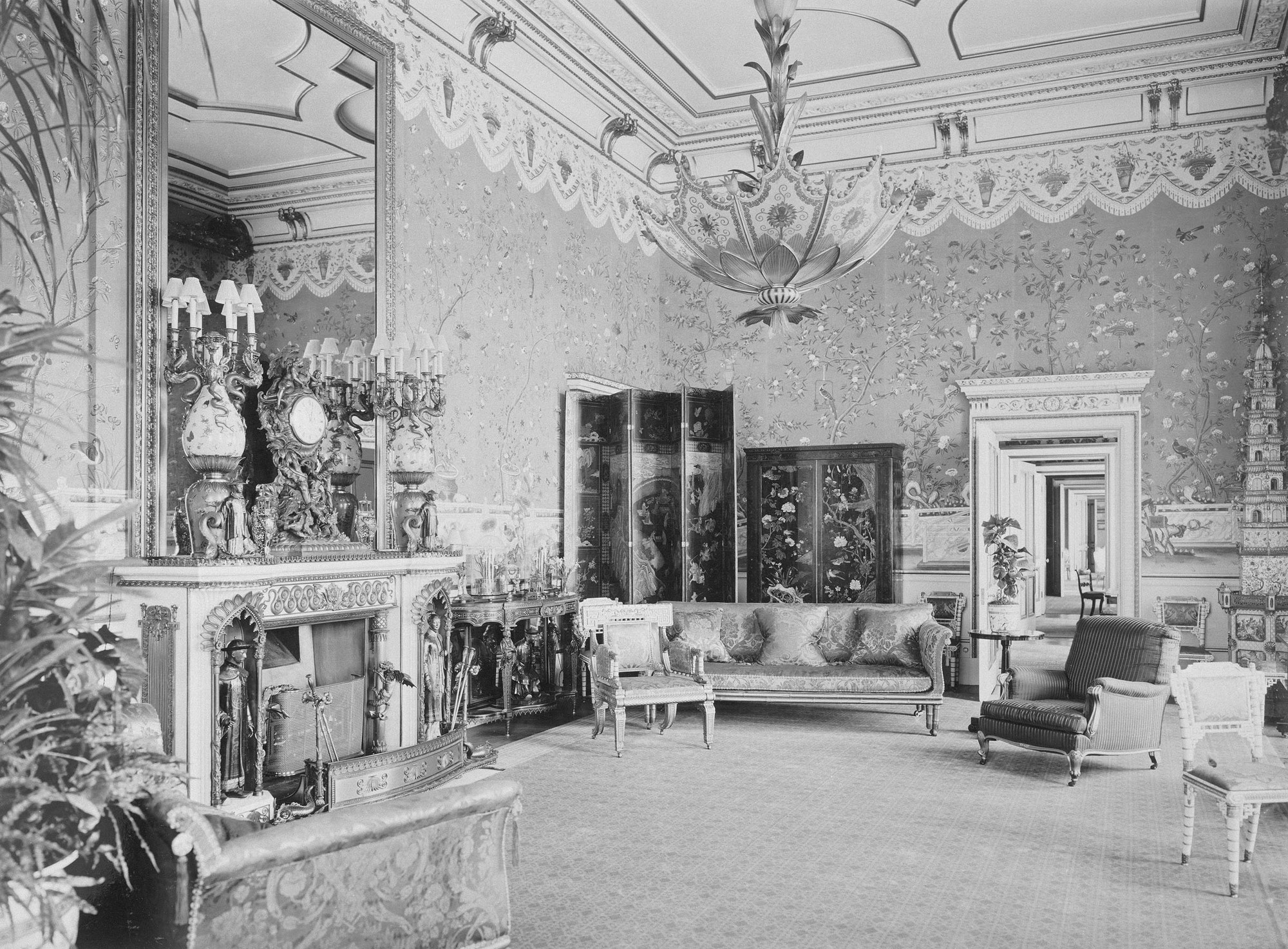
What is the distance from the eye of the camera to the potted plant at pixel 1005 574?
27.9ft

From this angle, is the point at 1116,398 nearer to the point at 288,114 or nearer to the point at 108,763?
the point at 288,114

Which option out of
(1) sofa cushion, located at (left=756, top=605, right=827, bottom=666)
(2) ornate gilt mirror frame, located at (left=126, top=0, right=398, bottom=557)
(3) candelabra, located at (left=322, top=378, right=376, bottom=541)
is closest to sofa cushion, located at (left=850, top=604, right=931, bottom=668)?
(1) sofa cushion, located at (left=756, top=605, right=827, bottom=666)

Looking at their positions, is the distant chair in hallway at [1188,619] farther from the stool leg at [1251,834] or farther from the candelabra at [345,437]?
the candelabra at [345,437]

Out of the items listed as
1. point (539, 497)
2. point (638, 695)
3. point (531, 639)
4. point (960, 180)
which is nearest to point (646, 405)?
point (539, 497)

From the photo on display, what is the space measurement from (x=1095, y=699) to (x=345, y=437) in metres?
4.84

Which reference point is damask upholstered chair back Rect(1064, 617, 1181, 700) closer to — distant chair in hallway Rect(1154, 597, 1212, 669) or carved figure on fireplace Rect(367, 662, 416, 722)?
distant chair in hallway Rect(1154, 597, 1212, 669)

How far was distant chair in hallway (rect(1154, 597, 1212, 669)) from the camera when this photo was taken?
360 inches

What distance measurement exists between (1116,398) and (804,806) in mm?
5831

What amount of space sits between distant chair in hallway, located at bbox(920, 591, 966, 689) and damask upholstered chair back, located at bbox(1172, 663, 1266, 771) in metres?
4.36

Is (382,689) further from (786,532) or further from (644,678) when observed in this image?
(786,532)

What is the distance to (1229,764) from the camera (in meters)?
4.89

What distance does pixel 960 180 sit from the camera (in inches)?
402

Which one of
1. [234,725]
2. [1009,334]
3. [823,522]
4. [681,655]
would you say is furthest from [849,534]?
[234,725]

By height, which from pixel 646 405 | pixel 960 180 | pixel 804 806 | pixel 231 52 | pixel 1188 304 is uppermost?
pixel 960 180
